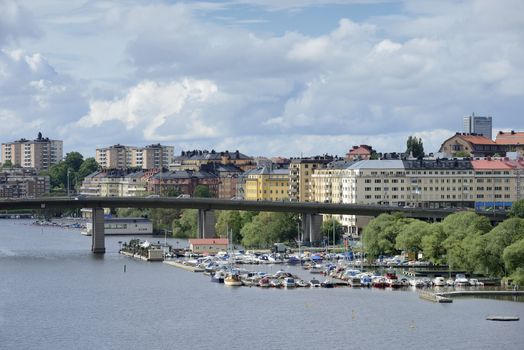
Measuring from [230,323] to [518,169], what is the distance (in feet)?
260

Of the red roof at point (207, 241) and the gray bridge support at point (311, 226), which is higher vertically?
the gray bridge support at point (311, 226)

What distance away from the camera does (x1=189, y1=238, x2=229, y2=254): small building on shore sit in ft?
356

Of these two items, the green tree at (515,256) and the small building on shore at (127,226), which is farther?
the small building on shore at (127,226)

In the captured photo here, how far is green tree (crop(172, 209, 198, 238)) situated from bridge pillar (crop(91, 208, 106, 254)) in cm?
2232

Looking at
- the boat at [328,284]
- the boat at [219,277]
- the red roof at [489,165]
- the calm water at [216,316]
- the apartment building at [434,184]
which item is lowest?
the calm water at [216,316]

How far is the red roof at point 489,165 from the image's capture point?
13975cm

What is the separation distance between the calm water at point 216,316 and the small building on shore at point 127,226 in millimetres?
54058

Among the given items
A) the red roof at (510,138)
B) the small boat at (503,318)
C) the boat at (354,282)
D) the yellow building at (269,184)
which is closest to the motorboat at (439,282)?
the boat at (354,282)

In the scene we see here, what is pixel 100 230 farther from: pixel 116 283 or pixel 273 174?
pixel 273 174

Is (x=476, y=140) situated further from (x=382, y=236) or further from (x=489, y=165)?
(x=382, y=236)

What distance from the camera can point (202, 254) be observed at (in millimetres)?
106375

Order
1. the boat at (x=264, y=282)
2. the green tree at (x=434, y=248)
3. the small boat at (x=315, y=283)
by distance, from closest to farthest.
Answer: the small boat at (x=315, y=283)
the boat at (x=264, y=282)
the green tree at (x=434, y=248)

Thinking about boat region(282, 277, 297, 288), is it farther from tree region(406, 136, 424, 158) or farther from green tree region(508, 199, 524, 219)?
tree region(406, 136, 424, 158)

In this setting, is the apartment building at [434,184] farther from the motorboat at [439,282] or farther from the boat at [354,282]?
the motorboat at [439,282]
